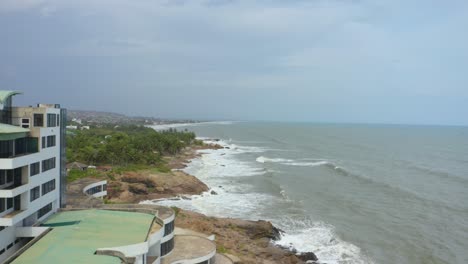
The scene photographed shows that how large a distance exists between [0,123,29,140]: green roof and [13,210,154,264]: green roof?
5881 mm

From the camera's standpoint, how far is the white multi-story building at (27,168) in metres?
22.9

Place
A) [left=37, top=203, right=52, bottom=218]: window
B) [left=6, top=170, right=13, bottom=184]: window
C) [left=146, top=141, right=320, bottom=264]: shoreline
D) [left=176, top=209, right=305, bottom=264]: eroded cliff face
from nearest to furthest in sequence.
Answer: [left=6, top=170, right=13, bottom=184]: window
[left=37, top=203, right=52, bottom=218]: window
[left=176, top=209, right=305, bottom=264]: eroded cliff face
[left=146, top=141, right=320, bottom=264]: shoreline

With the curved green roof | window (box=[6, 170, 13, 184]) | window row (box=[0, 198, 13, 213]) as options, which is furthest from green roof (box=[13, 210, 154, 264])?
the curved green roof

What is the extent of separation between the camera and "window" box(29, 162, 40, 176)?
82.6 feet

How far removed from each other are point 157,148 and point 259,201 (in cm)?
5113

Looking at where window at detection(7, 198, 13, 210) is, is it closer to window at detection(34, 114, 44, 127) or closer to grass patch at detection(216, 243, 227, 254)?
window at detection(34, 114, 44, 127)

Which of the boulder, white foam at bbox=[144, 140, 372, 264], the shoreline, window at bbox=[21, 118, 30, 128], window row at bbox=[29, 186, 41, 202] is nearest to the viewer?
window row at bbox=[29, 186, 41, 202]

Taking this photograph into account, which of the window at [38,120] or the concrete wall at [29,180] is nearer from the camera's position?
the concrete wall at [29,180]

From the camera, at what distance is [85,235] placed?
2388cm

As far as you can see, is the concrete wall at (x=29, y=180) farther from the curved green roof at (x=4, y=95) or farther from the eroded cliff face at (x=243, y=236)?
the eroded cliff face at (x=243, y=236)

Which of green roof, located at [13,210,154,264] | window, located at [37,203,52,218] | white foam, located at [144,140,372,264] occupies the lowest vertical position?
white foam, located at [144,140,372,264]

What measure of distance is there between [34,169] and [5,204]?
3.32 meters

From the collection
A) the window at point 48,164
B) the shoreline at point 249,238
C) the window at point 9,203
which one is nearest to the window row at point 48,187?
the window at point 48,164

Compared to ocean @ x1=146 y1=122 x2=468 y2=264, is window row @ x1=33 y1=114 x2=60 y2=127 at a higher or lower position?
higher
